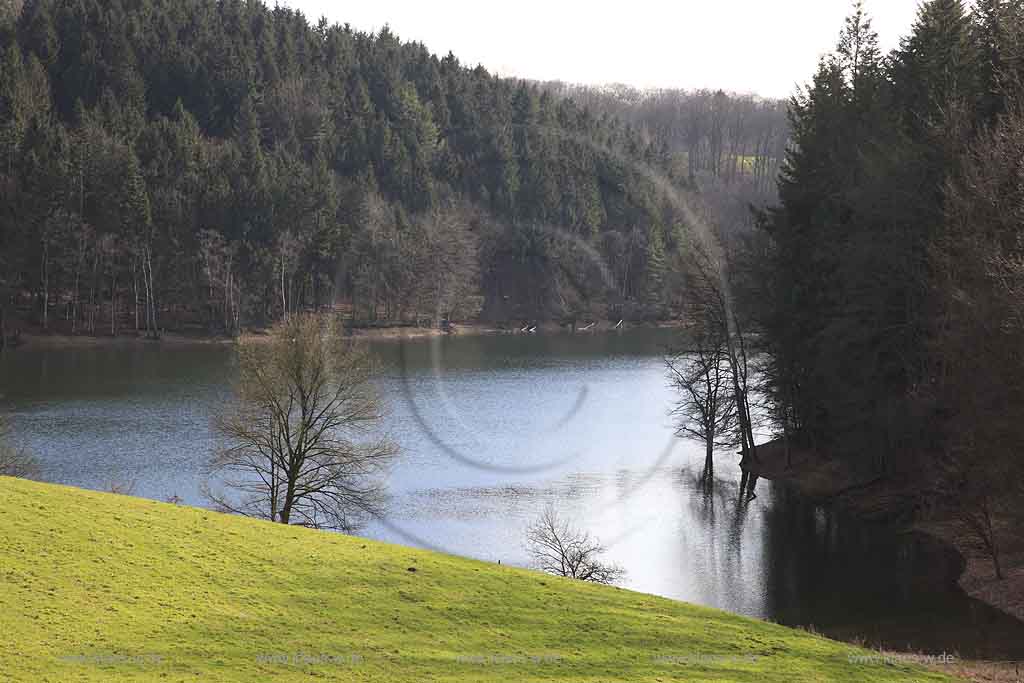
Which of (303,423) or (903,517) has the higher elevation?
(303,423)

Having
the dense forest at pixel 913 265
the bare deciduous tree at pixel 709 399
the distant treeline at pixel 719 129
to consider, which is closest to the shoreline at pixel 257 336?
the bare deciduous tree at pixel 709 399

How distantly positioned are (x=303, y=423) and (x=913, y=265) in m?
17.7

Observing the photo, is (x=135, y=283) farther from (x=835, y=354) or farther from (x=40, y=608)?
(x=40, y=608)

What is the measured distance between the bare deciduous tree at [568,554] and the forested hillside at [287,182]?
47557 mm

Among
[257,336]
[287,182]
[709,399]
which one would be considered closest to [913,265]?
[709,399]

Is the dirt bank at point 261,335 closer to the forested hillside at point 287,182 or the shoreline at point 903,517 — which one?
the forested hillside at point 287,182

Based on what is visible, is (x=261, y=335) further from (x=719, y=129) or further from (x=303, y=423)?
(x=719, y=129)

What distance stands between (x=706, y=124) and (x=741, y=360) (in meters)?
122

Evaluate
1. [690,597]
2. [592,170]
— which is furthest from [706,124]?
[690,597]

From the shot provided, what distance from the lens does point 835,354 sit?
3409 centimetres

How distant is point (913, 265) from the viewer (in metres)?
30.6

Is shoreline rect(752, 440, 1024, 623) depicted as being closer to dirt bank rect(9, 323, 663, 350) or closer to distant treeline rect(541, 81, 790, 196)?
dirt bank rect(9, 323, 663, 350)

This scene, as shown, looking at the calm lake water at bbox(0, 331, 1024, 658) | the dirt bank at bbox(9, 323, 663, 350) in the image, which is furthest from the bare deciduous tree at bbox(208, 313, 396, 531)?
the dirt bank at bbox(9, 323, 663, 350)

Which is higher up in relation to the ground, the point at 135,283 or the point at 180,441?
the point at 135,283
